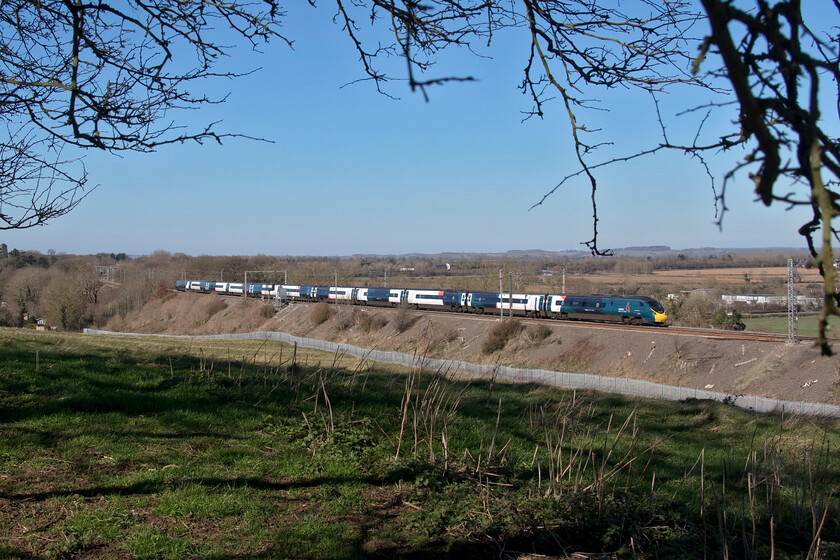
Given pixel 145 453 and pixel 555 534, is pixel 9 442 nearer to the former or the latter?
pixel 145 453

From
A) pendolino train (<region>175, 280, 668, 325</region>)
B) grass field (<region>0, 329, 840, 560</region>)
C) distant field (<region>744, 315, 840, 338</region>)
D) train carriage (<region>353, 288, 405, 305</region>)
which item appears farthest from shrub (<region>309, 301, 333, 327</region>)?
grass field (<region>0, 329, 840, 560</region>)

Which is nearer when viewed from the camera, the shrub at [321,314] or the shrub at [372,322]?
the shrub at [372,322]

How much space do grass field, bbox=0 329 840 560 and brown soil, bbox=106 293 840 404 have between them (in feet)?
9.99

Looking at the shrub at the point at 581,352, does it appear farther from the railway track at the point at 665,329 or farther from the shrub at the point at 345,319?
the shrub at the point at 345,319

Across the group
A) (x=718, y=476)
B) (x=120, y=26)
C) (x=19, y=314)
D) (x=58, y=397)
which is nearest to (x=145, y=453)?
(x=58, y=397)

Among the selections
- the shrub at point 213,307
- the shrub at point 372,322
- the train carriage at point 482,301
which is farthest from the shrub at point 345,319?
the shrub at point 213,307

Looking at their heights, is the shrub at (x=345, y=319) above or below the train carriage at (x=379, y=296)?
below

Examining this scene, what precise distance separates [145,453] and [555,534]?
3.31 meters

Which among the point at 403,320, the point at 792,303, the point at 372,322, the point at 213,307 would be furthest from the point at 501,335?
the point at 213,307

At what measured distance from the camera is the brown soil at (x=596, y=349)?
2278cm

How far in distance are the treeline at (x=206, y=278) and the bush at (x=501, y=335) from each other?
12.3 feet

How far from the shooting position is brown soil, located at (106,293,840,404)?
22781 mm

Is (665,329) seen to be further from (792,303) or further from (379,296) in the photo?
(379,296)

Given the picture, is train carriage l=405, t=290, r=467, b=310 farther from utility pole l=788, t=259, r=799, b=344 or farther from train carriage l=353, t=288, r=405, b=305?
utility pole l=788, t=259, r=799, b=344
